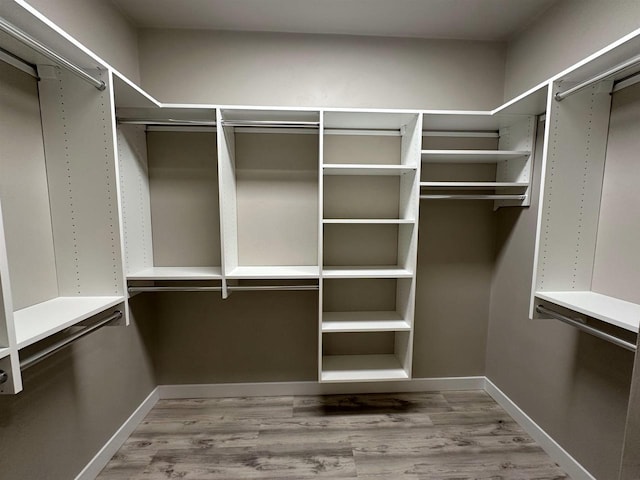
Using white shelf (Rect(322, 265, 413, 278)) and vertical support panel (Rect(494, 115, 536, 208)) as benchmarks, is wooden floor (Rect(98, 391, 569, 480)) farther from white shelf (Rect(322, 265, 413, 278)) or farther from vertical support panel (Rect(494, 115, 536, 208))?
vertical support panel (Rect(494, 115, 536, 208))

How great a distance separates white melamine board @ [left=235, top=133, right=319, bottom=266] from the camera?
210cm

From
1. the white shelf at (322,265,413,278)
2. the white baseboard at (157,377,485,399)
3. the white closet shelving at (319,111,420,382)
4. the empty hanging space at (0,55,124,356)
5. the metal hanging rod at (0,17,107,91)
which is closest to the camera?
the metal hanging rod at (0,17,107,91)

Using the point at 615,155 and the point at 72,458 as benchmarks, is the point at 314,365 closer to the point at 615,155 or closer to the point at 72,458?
the point at 72,458

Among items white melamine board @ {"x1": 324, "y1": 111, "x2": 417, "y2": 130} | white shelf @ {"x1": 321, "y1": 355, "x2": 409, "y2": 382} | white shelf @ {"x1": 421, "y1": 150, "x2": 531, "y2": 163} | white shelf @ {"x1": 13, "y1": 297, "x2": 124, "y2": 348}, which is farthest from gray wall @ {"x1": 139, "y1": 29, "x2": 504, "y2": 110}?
white shelf @ {"x1": 321, "y1": 355, "x2": 409, "y2": 382}

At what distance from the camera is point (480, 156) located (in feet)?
6.35

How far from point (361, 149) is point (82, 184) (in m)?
1.74

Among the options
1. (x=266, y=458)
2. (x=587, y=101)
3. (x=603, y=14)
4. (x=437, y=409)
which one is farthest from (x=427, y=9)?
(x=266, y=458)

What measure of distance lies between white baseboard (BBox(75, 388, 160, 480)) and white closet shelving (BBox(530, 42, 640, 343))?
2599mm

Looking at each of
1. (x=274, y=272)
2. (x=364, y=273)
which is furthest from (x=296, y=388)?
(x=364, y=273)

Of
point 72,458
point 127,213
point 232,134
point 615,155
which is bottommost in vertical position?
point 72,458

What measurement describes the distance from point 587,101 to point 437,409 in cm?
221

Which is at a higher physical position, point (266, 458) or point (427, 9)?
point (427, 9)

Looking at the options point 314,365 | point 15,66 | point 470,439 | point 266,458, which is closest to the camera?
point 15,66

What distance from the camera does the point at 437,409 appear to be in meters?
2.15
